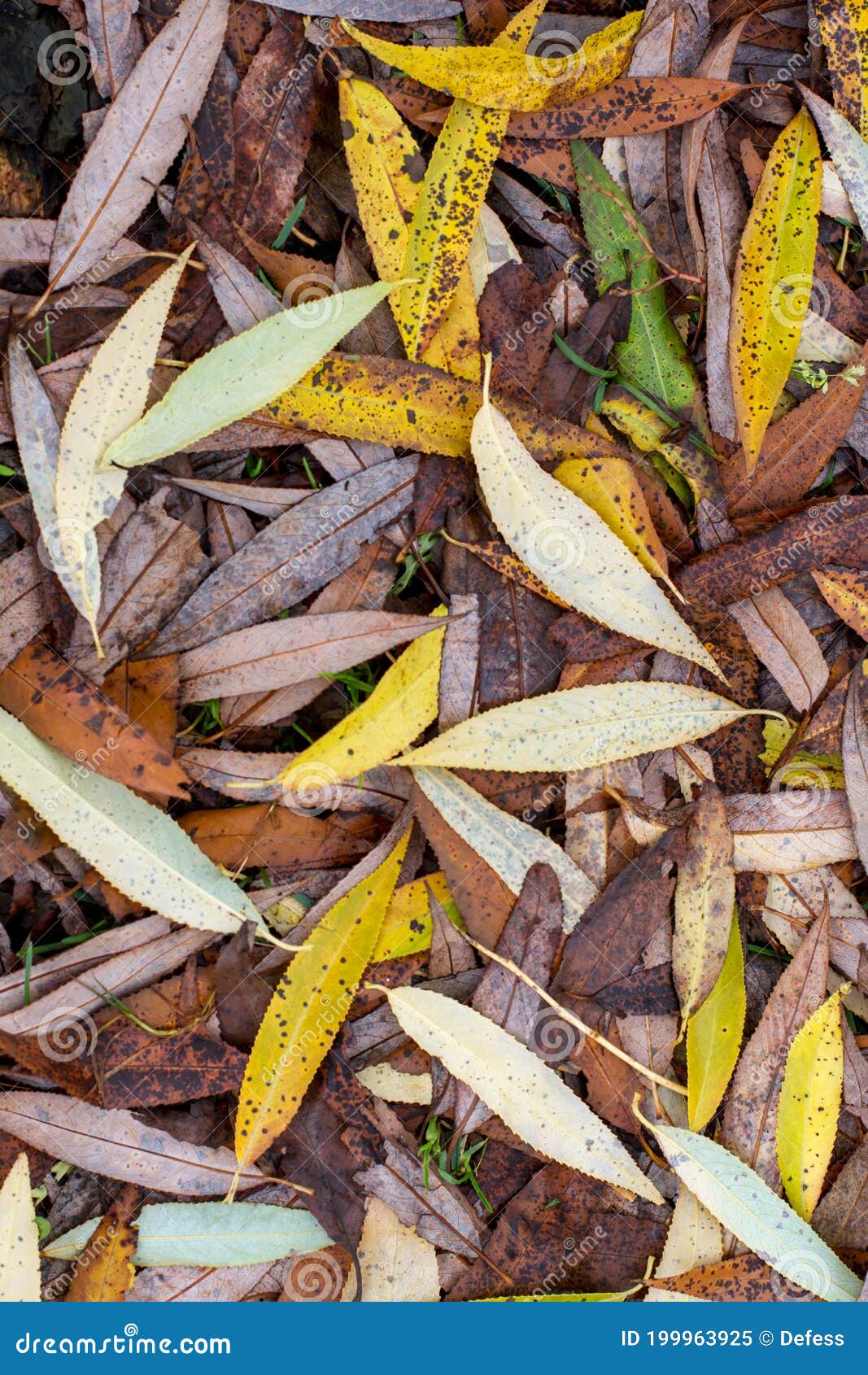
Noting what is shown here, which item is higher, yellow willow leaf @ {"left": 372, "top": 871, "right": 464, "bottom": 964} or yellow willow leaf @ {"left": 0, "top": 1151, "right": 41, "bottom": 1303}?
yellow willow leaf @ {"left": 372, "top": 871, "right": 464, "bottom": 964}

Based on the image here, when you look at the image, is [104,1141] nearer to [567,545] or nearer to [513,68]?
[567,545]

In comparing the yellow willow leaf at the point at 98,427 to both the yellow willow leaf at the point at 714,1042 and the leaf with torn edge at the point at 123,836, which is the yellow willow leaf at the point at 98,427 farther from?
the yellow willow leaf at the point at 714,1042

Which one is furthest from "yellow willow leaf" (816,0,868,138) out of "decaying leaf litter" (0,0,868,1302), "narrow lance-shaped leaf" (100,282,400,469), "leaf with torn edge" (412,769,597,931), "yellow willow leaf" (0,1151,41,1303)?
"yellow willow leaf" (0,1151,41,1303)

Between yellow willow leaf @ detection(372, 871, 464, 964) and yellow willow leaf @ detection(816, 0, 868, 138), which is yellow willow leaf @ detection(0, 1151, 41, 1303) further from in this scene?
yellow willow leaf @ detection(816, 0, 868, 138)

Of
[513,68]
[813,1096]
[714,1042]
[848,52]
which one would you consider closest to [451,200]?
[513,68]

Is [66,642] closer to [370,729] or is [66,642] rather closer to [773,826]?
[370,729]
